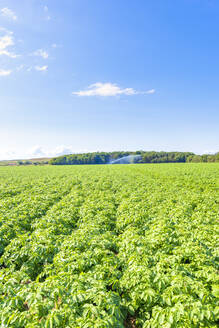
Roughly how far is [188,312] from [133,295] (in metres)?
1.35

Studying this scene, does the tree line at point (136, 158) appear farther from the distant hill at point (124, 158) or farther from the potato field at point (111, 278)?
the potato field at point (111, 278)

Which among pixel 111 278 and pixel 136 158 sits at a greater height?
pixel 136 158

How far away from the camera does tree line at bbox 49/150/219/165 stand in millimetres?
103012

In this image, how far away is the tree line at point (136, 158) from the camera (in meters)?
103

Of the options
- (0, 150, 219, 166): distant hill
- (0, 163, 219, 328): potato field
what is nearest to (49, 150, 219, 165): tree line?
(0, 150, 219, 166): distant hill

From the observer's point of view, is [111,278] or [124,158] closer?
[111,278]

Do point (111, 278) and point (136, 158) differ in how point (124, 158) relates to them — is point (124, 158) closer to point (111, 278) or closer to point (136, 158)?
point (136, 158)

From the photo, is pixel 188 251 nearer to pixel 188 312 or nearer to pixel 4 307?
pixel 188 312

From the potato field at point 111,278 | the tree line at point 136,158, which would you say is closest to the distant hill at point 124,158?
the tree line at point 136,158

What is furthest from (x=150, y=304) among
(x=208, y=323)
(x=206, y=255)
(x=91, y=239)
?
(x=91, y=239)

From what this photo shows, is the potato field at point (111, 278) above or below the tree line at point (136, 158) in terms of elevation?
below

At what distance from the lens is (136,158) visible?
124 m

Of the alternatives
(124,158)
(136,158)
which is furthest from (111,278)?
(124,158)

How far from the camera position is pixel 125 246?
6.46 metres
